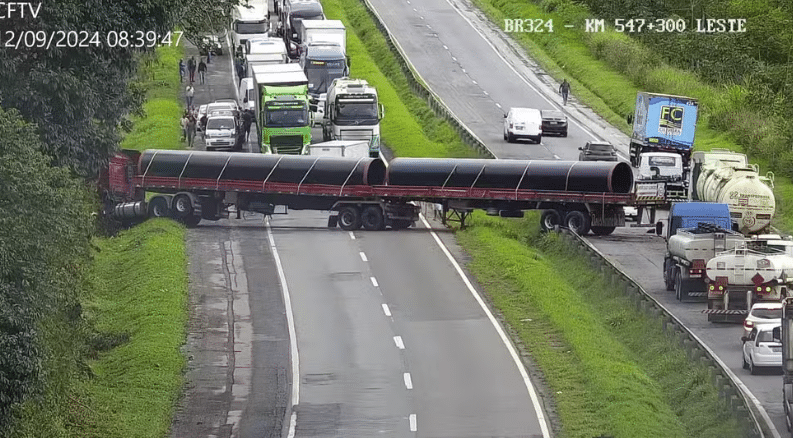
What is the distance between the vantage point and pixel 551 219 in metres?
58.8

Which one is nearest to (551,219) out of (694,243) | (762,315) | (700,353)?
(694,243)

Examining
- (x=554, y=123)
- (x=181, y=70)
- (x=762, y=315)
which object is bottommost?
(x=762, y=315)

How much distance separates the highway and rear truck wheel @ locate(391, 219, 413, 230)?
6.70 meters

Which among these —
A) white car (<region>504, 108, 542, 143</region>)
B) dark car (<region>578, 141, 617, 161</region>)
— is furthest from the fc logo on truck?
white car (<region>504, 108, 542, 143</region>)

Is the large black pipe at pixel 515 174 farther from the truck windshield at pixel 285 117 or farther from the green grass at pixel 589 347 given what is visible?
the truck windshield at pixel 285 117

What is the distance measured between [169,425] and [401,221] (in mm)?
24898

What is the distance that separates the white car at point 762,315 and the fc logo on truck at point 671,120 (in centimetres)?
3115

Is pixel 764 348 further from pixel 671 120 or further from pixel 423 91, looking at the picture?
pixel 423 91

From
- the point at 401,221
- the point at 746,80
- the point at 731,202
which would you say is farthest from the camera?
the point at 746,80

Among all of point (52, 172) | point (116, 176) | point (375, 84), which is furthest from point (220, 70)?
point (52, 172)

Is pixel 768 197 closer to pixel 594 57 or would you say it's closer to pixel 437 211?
pixel 437 211

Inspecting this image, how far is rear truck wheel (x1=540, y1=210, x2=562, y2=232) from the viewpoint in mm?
58688

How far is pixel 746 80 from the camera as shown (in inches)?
3600

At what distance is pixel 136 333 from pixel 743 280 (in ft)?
54.7
